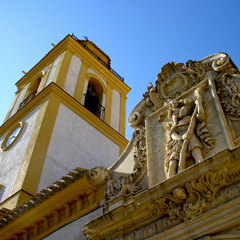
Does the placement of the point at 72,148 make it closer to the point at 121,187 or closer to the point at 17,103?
the point at 121,187

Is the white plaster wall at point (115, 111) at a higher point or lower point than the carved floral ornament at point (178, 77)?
higher

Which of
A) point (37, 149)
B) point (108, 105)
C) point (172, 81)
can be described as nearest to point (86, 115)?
point (108, 105)

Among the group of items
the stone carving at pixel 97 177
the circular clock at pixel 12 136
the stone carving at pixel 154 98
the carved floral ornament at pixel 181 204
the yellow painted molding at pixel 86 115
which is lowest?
the carved floral ornament at pixel 181 204

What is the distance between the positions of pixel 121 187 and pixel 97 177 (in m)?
0.72

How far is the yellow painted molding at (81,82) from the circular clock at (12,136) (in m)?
2.87

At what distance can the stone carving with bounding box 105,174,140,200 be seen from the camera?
257 inches

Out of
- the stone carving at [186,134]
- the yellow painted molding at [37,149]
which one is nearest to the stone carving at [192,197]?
the stone carving at [186,134]

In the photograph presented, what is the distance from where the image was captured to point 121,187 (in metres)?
A: 6.69

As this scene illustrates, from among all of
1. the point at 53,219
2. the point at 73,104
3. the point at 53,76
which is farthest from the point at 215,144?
the point at 53,76

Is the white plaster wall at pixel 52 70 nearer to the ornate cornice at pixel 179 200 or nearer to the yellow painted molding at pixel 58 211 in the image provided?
the yellow painted molding at pixel 58 211

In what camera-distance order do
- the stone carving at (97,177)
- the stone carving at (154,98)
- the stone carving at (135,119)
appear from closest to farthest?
the stone carving at (97,177) < the stone carving at (154,98) < the stone carving at (135,119)

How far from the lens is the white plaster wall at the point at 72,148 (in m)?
→ 11.0

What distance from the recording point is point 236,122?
571 centimetres

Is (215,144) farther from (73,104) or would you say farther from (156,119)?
(73,104)
